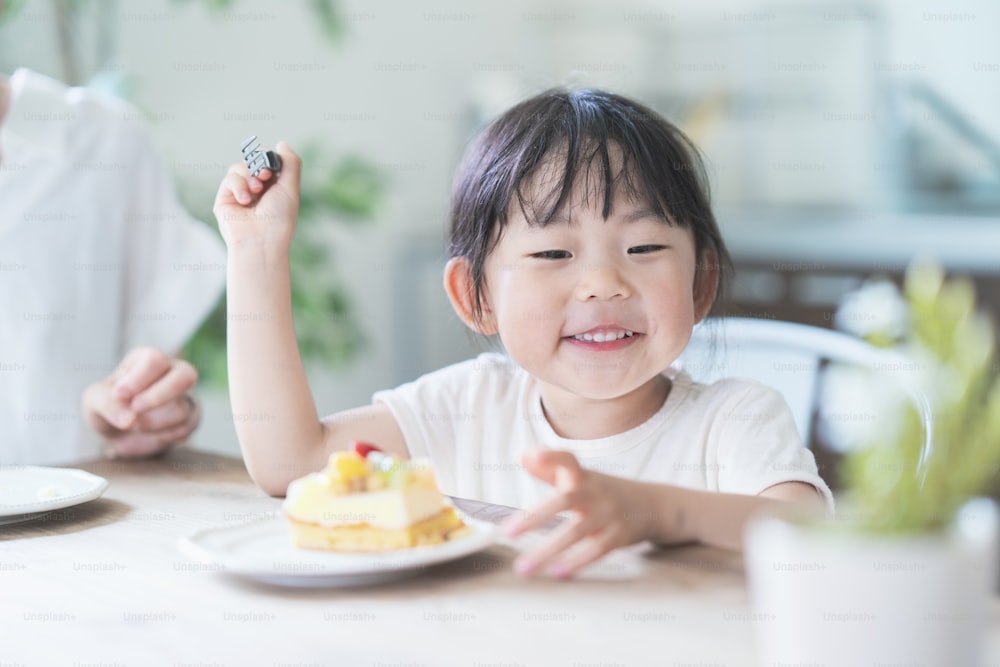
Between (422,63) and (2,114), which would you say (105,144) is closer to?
(2,114)

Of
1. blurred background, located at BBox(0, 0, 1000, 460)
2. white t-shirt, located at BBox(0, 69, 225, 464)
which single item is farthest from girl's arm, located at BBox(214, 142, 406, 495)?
blurred background, located at BBox(0, 0, 1000, 460)

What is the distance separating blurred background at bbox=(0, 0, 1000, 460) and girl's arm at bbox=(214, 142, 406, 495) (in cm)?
177

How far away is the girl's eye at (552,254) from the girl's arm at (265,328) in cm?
26

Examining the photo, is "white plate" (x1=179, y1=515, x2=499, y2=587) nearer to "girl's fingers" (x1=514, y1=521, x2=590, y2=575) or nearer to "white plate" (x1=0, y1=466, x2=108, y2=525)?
"girl's fingers" (x1=514, y1=521, x2=590, y2=575)

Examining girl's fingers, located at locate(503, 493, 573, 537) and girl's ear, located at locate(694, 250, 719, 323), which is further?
girl's ear, located at locate(694, 250, 719, 323)

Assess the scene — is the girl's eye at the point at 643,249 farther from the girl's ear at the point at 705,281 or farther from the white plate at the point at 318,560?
the white plate at the point at 318,560

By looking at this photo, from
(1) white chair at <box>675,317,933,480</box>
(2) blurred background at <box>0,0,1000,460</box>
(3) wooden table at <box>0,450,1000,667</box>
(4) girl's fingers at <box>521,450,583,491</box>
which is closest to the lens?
(3) wooden table at <box>0,450,1000,667</box>

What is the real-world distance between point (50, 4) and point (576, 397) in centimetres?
209

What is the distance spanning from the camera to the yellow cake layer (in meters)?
0.83

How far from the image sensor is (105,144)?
5.91ft

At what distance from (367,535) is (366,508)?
0.02m

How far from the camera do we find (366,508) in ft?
2.75

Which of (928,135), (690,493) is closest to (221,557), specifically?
(690,493)

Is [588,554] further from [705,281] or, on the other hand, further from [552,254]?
[705,281]
